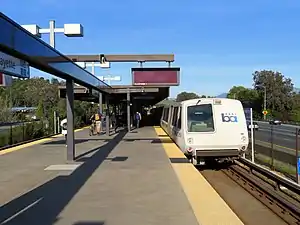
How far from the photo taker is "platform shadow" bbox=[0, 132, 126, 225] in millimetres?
6930

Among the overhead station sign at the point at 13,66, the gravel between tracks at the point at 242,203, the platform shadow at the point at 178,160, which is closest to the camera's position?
the overhead station sign at the point at 13,66

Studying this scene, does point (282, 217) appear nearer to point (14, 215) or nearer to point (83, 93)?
point (14, 215)

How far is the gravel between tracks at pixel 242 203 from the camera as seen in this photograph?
10.1m

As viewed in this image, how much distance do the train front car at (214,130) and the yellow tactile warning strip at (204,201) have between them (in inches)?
133

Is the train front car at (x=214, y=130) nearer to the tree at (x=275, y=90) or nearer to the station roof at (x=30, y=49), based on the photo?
the station roof at (x=30, y=49)

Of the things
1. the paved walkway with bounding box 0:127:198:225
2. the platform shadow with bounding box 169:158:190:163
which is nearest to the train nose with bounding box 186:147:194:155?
the platform shadow with bounding box 169:158:190:163

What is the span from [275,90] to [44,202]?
10381 cm

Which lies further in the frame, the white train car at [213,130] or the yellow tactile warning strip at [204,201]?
the white train car at [213,130]

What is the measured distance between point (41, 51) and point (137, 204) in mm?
4219

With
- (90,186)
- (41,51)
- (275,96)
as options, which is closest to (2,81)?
(41,51)

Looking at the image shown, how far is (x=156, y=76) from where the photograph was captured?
23.6 meters

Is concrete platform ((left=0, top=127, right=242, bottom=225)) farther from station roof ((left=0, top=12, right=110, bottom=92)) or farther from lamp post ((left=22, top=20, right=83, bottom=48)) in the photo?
lamp post ((left=22, top=20, right=83, bottom=48))

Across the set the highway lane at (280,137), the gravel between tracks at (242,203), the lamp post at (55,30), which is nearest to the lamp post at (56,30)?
the lamp post at (55,30)

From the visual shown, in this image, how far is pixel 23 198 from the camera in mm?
8539
